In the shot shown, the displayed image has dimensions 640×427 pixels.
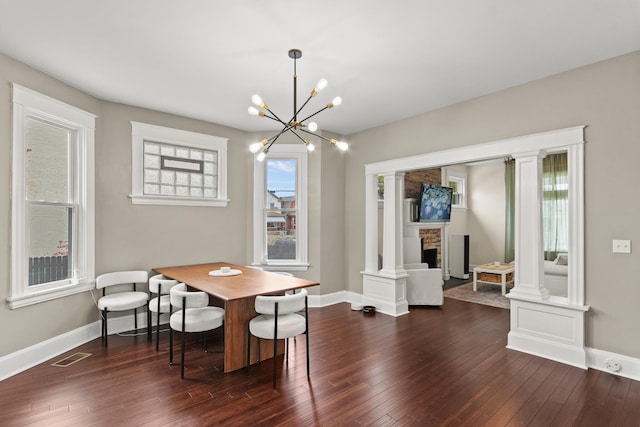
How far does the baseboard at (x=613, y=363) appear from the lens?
2.82 meters

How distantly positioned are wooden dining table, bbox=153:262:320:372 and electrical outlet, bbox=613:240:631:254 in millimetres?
2728

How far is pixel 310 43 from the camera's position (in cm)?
269

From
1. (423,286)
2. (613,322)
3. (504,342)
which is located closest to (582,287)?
(613,322)

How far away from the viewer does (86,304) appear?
3711mm

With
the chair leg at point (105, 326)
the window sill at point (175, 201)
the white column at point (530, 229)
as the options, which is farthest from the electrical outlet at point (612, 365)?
the chair leg at point (105, 326)

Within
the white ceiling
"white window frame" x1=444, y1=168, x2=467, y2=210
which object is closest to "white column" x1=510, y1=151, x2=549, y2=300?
the white ceiling

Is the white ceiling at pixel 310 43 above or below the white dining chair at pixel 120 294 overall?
above

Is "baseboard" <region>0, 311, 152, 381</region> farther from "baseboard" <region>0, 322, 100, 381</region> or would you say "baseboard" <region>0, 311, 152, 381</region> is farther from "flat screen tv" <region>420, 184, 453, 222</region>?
"flat screen tv" <region>420, 184, 453, 222</region>

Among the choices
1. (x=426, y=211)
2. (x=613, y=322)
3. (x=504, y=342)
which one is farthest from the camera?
(x=426, y=211)

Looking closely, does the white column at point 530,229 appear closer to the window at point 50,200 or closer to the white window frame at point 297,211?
the white window frame at point 297,211

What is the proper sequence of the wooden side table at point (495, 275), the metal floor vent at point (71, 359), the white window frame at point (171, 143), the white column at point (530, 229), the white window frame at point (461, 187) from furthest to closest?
the white window frame at point (461, 187)
the wooden side table at point (495, 275)
the white window frame at point (171, 143)
the white column at point (530, 229)
the metal floor vent at point (71, 359)

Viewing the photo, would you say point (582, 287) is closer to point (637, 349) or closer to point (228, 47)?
point (637, 349)

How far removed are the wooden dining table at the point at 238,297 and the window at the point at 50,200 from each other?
3.72 ft

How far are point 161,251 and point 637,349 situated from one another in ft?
16.9
